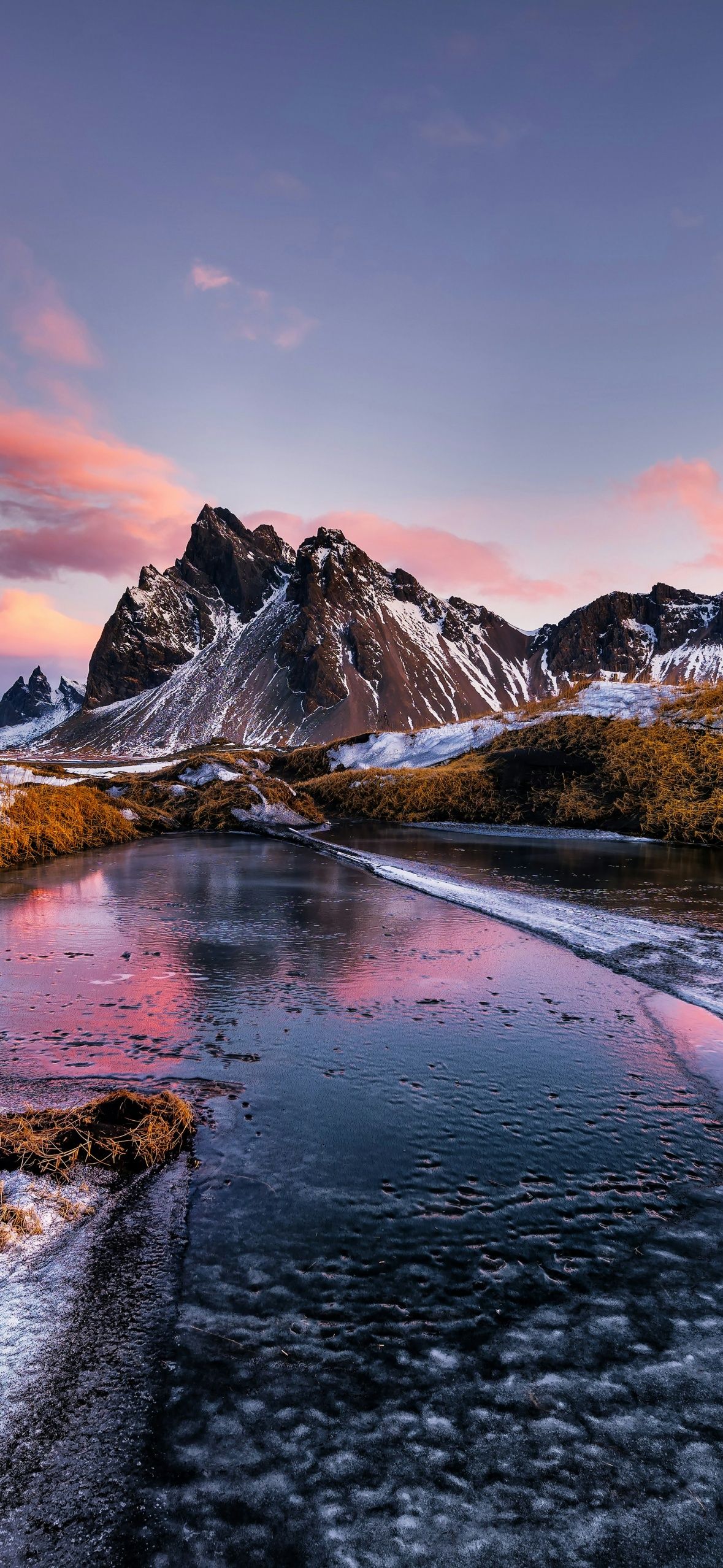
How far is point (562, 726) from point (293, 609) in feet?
591

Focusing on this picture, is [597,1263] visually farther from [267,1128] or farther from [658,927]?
[658,927]

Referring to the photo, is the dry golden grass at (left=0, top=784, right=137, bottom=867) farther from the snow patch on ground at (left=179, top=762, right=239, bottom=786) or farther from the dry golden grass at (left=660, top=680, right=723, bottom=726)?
the dry golden grass at (left=660, top=680, right=723, bottom=726)

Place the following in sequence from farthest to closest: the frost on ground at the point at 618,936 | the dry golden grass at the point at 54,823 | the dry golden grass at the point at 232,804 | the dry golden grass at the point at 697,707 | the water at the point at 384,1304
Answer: the dry golden grass at the point at 232,804, the dry golden grass at the point at 697,707, the dry golden grass at the point at 54,823, the frost on ground at the point at 618,936, the water at the point at 384,1304

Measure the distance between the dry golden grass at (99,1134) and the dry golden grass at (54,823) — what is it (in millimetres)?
10993

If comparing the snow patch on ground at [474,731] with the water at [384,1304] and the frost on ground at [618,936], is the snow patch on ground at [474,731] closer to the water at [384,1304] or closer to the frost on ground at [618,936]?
the frost on ground at [618,936]

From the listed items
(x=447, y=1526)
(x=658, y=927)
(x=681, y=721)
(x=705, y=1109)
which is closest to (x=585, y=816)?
(x=681, y=721)

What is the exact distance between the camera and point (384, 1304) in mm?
2363

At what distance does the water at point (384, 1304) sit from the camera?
167cm

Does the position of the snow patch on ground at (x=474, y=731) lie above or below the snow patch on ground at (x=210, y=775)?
above

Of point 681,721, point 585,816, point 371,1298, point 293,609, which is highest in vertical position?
point 293,609

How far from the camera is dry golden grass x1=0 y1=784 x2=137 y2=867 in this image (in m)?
13.6

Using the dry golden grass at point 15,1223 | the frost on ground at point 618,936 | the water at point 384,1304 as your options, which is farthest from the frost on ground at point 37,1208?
the frost on ground at point 618,936

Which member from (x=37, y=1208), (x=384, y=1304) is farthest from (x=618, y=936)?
(x=37, y=1208)

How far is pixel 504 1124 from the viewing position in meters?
3.59
